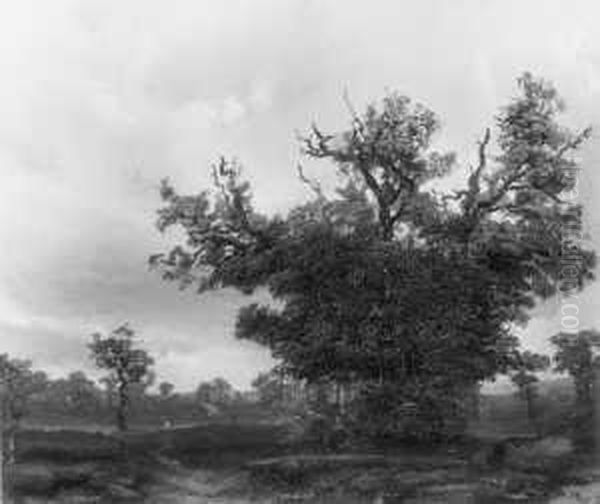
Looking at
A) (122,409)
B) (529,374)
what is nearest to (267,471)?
A: (122,409)

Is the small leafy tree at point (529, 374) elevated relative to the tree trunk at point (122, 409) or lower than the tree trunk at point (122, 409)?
elevated

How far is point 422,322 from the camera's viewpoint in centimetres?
3534

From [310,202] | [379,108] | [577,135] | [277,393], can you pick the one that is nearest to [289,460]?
[277,393]

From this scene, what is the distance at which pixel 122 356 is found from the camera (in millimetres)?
33062

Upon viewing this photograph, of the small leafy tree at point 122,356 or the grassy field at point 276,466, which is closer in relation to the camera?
the grassy field at point 276,466

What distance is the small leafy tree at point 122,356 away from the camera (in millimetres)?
33312

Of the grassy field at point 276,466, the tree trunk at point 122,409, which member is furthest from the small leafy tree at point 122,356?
the grassy field at point 276,466

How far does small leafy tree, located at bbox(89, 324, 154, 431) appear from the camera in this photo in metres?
33.3

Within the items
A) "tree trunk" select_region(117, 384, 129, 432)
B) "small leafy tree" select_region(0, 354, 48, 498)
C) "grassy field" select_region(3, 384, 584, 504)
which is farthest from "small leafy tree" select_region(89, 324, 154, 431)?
"small leafy tree" select_region(0, 354, 48, 498)

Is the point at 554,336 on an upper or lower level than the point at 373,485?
upper

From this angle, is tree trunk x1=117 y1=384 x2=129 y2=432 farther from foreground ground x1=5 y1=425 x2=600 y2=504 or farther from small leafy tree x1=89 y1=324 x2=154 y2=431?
foreground ground x1=5 y1=425 x2=600 y2=504

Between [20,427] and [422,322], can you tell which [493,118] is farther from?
[20,427]

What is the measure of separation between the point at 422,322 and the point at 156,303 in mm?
8073

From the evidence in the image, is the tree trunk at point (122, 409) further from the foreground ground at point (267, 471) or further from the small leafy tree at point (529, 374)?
the small leafy tree at point (529, 374)
